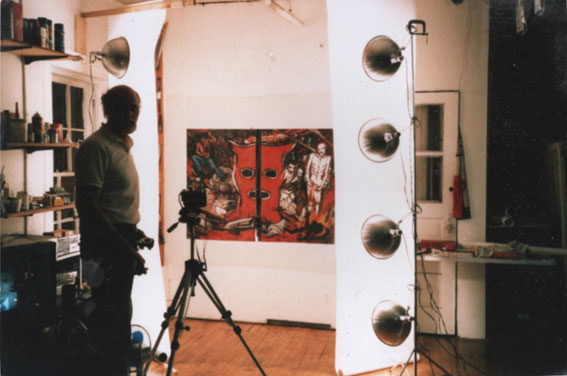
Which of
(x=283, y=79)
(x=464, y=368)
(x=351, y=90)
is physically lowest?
(x=464, y=368)

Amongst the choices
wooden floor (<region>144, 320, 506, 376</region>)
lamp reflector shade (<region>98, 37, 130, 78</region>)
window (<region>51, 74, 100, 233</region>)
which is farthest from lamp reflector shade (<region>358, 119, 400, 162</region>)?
window (<region>51, 74, 100, 233</region>)

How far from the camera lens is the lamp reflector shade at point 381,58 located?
9.23ft

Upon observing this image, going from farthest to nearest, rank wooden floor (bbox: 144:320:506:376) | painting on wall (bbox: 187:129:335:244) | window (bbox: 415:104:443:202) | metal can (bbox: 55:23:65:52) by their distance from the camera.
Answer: painting on wall (bbox: 187:129:335:244) → window (bbox: 415:104:443:202) → wooden floor (bbox: 144:320:506:376) → metal can (bbox: 55:23:65:52)

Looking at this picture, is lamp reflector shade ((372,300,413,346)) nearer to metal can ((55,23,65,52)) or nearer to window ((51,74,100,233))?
window ((51,74,100,233))

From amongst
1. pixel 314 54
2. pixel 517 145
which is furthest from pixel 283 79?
pixel 517 145

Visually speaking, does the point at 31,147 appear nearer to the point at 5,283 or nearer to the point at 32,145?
the point at 32,145

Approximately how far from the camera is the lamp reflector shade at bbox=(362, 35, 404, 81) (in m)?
2.81

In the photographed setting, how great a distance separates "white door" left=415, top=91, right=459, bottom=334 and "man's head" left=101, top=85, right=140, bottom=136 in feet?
7.85

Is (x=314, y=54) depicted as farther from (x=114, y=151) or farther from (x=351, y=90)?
(x=114, y=151)

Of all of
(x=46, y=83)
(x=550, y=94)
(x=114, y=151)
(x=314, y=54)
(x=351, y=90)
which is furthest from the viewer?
(x=314, y=54)

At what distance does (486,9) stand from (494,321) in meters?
2.59

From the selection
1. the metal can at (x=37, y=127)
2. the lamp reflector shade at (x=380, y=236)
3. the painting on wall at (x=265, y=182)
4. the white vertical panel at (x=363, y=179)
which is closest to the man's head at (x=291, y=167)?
the painting on wall at (x=265, y=182)

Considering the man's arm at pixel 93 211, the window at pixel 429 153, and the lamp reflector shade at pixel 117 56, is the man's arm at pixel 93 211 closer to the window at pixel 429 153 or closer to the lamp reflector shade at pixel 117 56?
the lamp reflector shade at pixel 117 56

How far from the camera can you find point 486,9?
11.9ft
